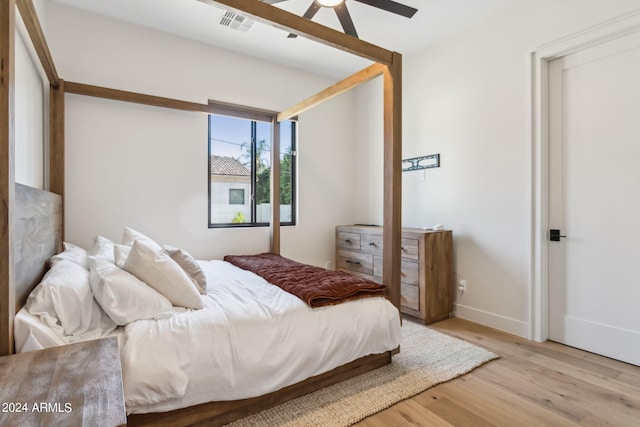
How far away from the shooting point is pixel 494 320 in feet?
9.57

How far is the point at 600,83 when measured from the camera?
236 centimetres

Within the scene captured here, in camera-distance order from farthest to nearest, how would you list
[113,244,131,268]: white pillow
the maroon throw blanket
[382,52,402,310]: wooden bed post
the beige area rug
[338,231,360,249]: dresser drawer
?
[338,231,360,249]: dresser drawer, [382,52,402,310]: wooden bed post, the maroon throw blanket, [113,244,131,268]: white pillow, the beige area rug

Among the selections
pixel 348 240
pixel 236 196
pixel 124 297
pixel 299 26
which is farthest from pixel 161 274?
pixel 348 240

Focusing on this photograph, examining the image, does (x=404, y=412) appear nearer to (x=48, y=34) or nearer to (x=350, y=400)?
(x=350, y=400)

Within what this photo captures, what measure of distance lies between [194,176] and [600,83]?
3.51 meters

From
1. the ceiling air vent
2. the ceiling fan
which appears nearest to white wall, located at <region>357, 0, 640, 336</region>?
the ceiling fan

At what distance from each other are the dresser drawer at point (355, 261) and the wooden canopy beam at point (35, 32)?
3068 millimetres

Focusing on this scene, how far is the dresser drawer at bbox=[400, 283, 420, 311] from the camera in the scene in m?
3.02

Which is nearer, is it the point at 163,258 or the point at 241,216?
the point at 163,258

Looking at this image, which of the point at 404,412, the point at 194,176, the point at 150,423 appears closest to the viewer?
the point at 150,423

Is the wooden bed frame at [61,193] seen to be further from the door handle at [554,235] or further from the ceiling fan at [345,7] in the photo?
the door handle at [554,235]

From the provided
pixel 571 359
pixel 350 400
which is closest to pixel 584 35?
pixel 571 359

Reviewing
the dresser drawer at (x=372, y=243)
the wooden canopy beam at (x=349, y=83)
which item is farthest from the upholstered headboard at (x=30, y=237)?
the dresser drawer at (x=372, y=243)

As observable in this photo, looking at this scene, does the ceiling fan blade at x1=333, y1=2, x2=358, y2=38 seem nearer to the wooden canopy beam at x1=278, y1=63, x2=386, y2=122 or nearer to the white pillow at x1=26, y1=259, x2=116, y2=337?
the wooden canopy beam at x1=278, y1=63, x2=386, y2=122
